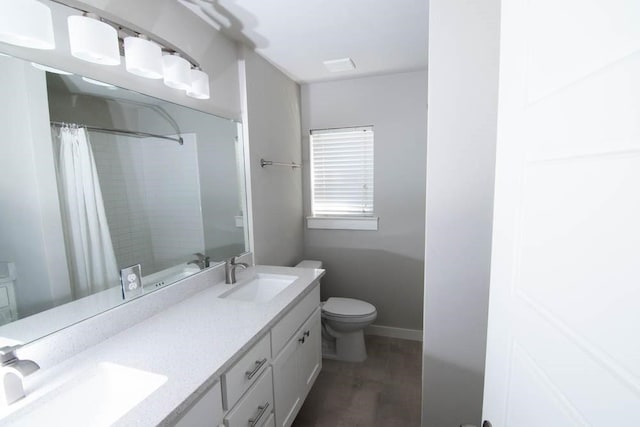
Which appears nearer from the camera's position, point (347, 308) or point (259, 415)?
point (259, 415)

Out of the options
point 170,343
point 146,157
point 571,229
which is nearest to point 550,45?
point 571,229

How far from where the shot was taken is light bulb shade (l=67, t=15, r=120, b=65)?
0.97 metres

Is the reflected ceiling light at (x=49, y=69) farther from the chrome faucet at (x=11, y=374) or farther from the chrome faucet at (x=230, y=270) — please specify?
the chrome faucet at (x=230, y=270)

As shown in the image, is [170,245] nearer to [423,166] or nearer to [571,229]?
[571,229]

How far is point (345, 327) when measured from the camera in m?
2.31

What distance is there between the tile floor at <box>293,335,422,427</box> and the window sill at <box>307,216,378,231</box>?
1.12m

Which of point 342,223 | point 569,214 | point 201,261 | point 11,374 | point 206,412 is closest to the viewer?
point 569,214

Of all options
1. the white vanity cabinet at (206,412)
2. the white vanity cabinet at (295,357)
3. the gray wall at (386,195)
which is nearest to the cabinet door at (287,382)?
the white vanity cabinet at (295,357)

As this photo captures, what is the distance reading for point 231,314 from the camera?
1.36 m

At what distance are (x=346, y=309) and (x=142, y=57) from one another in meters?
2.09

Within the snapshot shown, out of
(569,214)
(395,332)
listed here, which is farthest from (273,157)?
(569,214)

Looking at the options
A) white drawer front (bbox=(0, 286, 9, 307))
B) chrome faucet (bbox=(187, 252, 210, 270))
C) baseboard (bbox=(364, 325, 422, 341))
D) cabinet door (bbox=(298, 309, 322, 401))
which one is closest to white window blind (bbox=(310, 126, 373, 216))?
baseboard (bbox=(364, 325, 422, 341))

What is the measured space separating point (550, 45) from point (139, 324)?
1.64 meters

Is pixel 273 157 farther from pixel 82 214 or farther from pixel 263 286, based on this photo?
pixel 82 214
